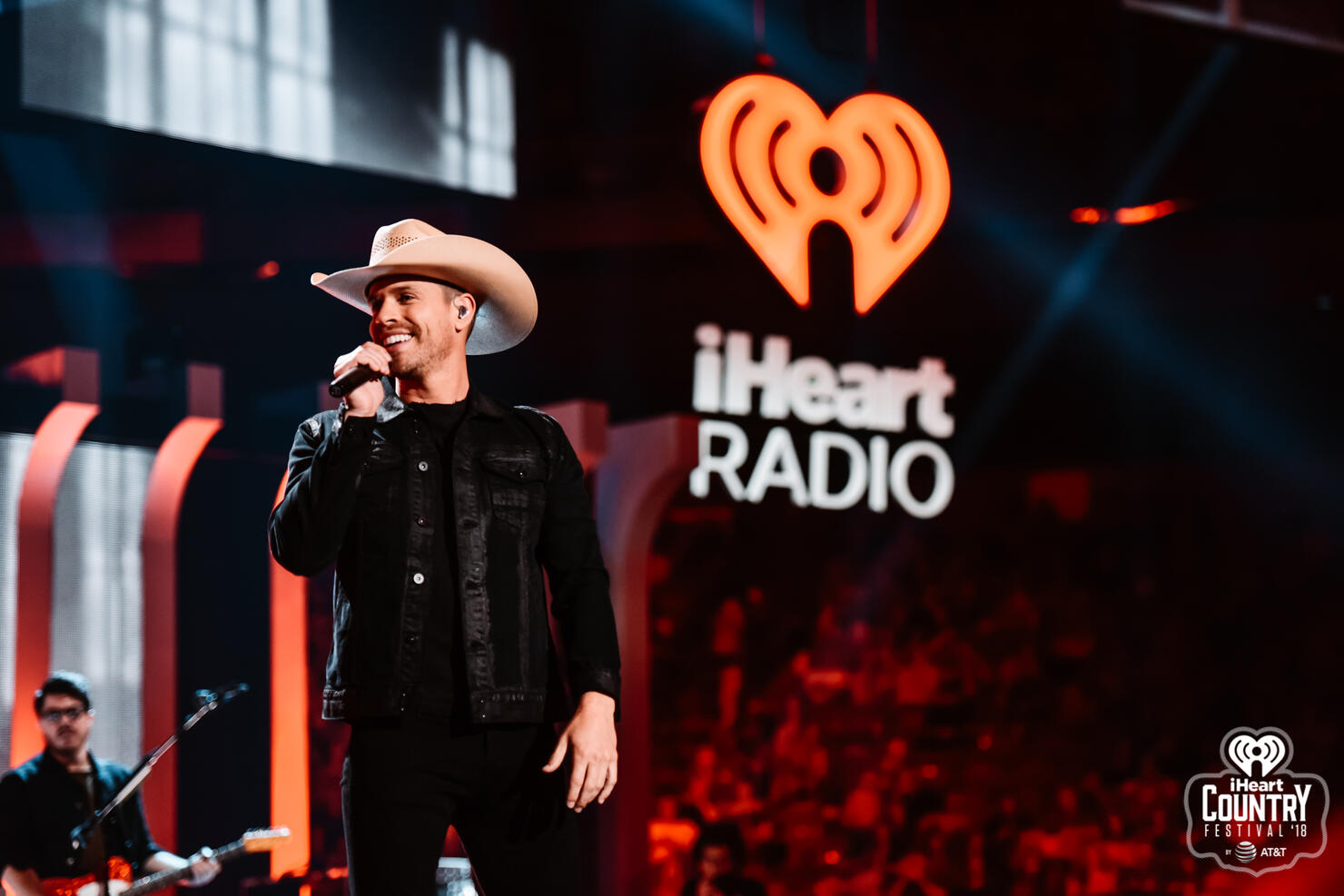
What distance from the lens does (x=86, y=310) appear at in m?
6.36

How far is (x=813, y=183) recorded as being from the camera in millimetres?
5602

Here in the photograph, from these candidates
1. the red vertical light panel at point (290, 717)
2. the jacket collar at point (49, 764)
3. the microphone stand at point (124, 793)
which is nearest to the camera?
the microphone stand at point (124, 793)

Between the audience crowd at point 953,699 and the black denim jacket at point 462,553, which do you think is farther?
the audience crowd at point 953,699

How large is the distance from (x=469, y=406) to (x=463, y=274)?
19 cm

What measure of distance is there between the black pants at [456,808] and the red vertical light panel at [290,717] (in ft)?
12.8

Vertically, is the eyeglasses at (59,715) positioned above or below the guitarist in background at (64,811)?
above

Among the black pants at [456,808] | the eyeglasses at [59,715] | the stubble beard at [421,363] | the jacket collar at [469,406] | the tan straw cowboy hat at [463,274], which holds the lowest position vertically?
the eyeglasses at [59,715]

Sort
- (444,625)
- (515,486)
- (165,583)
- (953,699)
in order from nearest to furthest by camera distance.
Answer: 1. (444,625)
2. (515,486)
3. (165,583)
4. (953,699)

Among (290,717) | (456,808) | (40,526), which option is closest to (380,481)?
(456,808)

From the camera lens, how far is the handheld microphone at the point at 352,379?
5.70 ft

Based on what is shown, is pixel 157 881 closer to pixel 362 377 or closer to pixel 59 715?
pixel 59 715

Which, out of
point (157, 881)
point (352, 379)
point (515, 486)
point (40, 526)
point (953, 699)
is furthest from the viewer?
point (953, 699)

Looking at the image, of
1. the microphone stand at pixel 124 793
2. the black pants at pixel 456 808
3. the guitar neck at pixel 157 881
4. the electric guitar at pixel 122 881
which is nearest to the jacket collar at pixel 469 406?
the black pants at pixel 456 808

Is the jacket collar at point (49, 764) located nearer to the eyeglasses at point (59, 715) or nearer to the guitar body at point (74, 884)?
the eyeglasses at point (59, 715)
